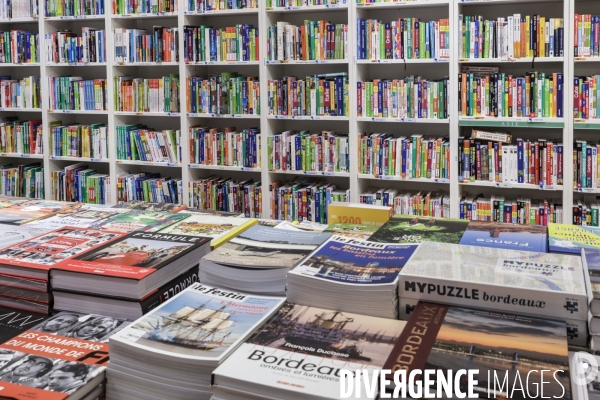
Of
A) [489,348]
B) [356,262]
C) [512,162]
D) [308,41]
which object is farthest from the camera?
[308,41]

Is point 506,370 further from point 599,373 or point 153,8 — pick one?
point 153,8

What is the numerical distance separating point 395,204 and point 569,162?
1104 mm

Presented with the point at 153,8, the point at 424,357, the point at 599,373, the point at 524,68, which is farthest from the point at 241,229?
the point at 153,8

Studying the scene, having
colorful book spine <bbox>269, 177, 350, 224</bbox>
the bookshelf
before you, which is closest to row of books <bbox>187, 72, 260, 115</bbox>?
the bookshelf

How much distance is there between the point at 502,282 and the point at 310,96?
125 inches

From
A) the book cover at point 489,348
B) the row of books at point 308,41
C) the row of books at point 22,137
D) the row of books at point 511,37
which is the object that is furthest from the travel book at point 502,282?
the row of books at point 22,137

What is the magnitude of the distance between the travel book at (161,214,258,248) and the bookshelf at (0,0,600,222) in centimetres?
216

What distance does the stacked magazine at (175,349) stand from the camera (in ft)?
3.92

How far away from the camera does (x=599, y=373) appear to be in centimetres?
113

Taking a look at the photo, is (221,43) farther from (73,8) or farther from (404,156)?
(404,156)

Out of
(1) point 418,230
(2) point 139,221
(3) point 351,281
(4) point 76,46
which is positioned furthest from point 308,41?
(3) point 351,281

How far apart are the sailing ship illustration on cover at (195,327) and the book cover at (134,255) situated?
0.24m

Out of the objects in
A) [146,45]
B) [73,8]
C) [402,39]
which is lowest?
[402,39]

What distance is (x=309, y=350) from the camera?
1197 millimetres
